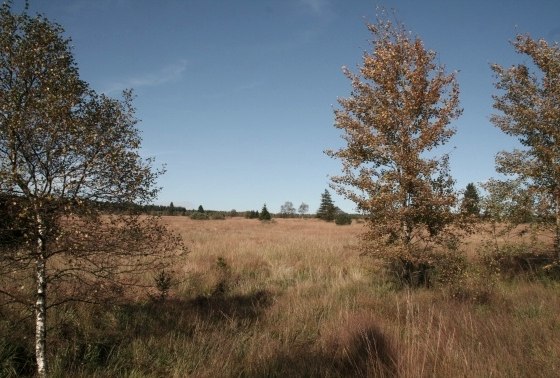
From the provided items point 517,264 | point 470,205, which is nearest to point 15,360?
point 470,205

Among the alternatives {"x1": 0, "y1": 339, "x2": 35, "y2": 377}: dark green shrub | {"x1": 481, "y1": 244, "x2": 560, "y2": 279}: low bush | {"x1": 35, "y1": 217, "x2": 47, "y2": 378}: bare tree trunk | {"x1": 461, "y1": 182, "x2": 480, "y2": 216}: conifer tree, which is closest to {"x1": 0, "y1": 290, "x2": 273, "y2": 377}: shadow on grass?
{"x1": 0, "y1": 339, "x2": 35, "y2": 377}: dark green shrub


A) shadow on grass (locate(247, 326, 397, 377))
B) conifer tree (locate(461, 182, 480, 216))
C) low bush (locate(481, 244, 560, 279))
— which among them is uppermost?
conifer tree (locate(461, 182, 480, 216))

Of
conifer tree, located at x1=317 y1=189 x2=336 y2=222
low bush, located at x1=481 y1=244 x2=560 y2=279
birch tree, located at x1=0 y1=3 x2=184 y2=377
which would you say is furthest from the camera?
conifer tree, located at x1=317 y1=189 x2=336 y2=222

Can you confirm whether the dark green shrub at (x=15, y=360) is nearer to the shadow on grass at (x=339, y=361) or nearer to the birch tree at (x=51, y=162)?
the birch tree at (x=51, y=162)

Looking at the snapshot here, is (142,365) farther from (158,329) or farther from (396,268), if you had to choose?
(396,268)

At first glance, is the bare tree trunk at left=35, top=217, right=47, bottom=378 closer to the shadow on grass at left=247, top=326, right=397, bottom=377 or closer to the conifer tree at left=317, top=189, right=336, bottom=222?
the shadow on grass at left=247, top=326, right=397, bottom=377

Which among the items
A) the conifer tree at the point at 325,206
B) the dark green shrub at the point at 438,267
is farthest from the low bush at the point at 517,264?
the conifer tree at the point at 325,206

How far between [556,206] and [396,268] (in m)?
4.78

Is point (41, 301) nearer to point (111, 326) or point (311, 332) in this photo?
point (111, 326)

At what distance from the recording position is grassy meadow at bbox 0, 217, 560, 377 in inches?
197

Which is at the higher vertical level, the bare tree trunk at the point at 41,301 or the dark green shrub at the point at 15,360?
the bare tree trunk at the point at 41,301

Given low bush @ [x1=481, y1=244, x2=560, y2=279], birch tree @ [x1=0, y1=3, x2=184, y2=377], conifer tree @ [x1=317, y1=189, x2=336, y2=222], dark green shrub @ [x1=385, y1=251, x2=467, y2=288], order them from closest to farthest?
1. birch tree @ [x1=0, y1=3, x2=184, y2=377]
2. dark green shrub @ [x1=385, y1=251, x2=467, y2=288]
3. low bush @ [x1=481, y1=244, x2=560, y2=279]
4. conifer tree @ [x1=317, y1=189, x2=336, y2=222]

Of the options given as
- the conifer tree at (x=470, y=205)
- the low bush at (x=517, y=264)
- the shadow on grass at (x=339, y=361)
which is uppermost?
the conifer tree at (x=470, y=205)

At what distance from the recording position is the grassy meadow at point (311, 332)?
501 centimetres
